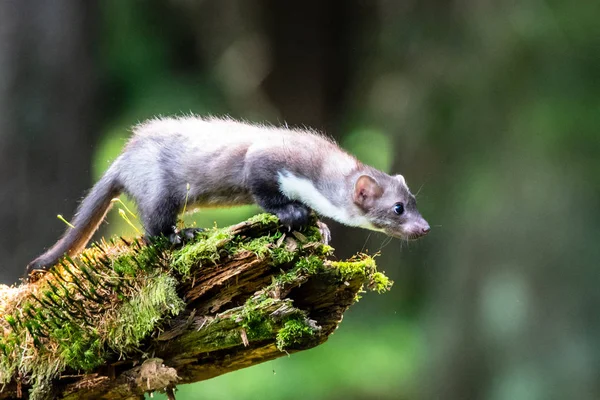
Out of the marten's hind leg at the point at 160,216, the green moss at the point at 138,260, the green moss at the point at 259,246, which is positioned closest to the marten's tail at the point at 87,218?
the marten's hind leg at the point at 160,216

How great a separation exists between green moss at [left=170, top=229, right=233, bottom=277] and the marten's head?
0.89 m

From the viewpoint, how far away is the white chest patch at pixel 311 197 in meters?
3.58

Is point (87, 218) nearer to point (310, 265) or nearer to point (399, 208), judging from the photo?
point (310, 265)

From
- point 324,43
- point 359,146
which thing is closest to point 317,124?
point 359,146

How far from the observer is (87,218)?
3.80m

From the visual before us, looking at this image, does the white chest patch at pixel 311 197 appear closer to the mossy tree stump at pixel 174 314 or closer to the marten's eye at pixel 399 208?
the marten's eye at pixel 399 208

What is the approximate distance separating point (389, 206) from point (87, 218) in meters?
1.66

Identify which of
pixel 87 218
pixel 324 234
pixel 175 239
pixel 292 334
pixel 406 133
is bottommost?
pixel 292 334

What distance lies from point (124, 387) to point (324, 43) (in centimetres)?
347

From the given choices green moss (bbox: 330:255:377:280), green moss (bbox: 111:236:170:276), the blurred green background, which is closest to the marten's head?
green moss (bbox: 330:255:377:280)

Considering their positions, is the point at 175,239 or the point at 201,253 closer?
the point at 201,253

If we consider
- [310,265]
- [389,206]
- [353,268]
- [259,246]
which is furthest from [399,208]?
[259,246]

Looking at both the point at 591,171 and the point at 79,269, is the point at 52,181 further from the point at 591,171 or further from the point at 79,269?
the point at 591,171

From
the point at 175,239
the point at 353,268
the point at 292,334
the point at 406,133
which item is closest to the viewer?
the point at 292,334
